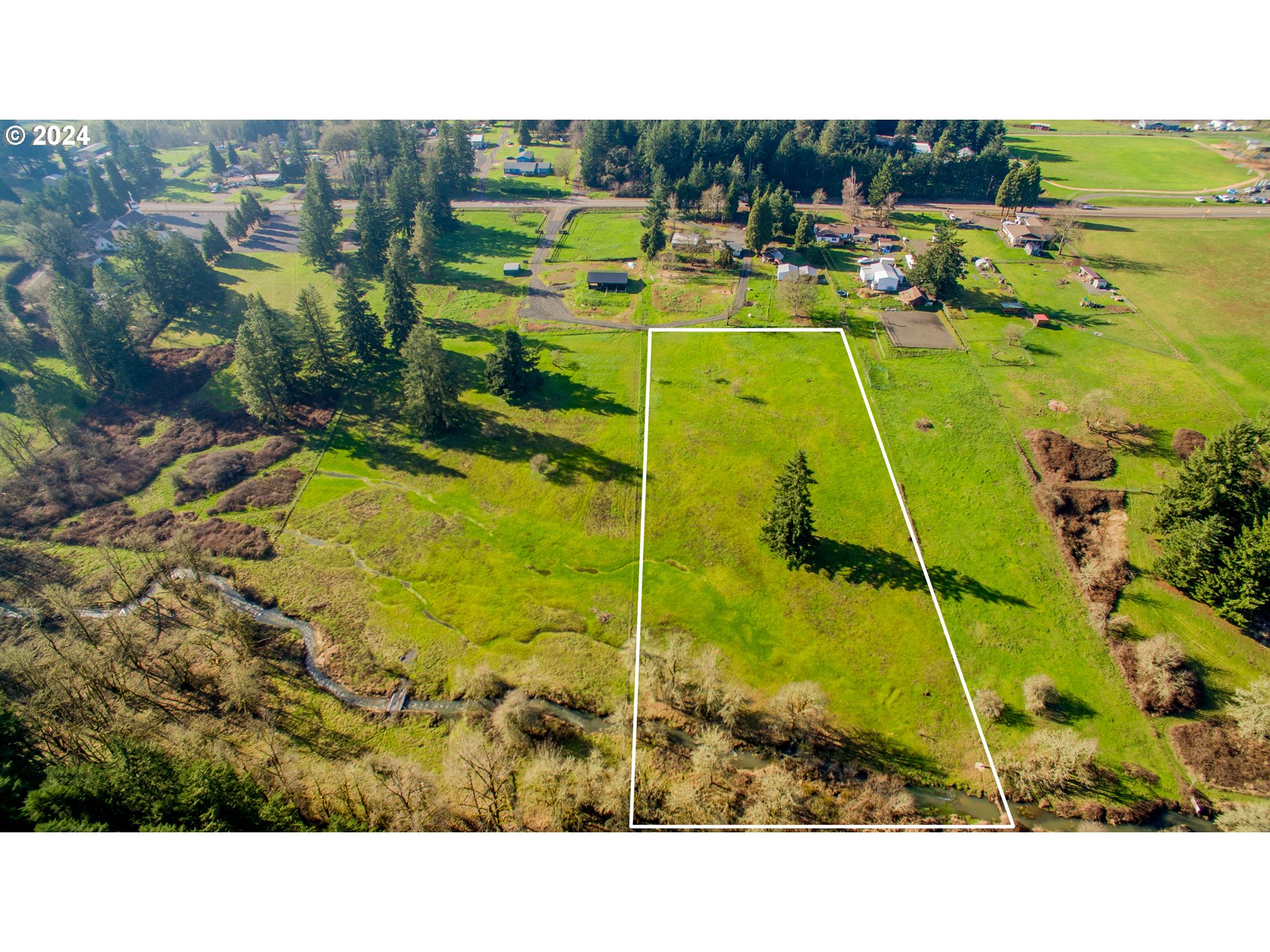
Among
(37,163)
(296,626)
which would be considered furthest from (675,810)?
(37,163)

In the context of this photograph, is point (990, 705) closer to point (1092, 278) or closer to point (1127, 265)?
point (1092, 278)

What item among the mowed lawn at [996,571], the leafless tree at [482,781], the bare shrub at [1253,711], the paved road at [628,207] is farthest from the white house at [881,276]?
the leafless tree at [482,781]

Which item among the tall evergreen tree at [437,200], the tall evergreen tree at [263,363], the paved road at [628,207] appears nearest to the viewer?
the tall evergreen tree at [263,363]

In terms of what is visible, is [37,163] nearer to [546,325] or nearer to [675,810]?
[546,325]

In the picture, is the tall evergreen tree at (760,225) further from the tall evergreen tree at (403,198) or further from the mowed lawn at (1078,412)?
the tall evergreen tree at (403,198)

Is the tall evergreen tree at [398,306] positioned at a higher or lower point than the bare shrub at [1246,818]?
higher

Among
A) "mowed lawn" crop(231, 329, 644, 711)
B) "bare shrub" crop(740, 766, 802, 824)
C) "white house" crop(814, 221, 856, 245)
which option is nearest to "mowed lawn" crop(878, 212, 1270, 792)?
"bare shrub" crop(740, 766, 802, 824)

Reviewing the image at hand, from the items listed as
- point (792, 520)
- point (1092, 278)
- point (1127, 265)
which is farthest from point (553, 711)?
point (1127, 265)
